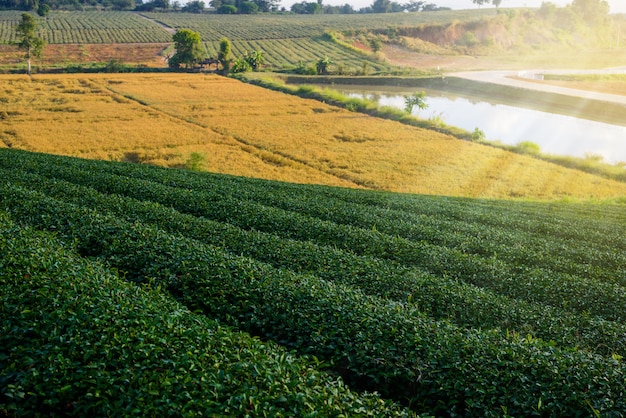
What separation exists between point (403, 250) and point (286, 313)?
6631mm

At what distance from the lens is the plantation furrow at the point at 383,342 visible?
9039 millimetres

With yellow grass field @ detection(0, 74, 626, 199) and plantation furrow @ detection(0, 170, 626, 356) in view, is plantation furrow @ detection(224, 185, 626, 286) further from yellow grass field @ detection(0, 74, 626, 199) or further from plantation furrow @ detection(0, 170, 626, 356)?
yellow grass field @ detection(0, 74, 626, 199)

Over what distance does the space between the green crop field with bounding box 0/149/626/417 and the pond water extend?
4672cm

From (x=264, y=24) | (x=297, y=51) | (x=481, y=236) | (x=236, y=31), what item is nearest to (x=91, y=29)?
(x=236, y=31)

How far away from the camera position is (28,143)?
4644cm

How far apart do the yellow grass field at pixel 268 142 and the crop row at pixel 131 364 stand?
31684 millimetres

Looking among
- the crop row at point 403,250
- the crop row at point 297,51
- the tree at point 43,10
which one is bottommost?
the crop row at point 403,250

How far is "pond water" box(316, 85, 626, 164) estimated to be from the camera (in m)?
61.5

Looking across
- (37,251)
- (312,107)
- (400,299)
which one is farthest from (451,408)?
(312,107)

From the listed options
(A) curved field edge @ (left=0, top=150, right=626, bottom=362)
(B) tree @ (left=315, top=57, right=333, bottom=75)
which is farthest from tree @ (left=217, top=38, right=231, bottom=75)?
(A) curved field edge @ (left=0, top=150, right=626, bottom=362)

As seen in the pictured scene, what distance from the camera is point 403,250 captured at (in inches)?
658

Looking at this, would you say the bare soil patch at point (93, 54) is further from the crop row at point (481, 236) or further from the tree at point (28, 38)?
the crop row at point (481, 236)

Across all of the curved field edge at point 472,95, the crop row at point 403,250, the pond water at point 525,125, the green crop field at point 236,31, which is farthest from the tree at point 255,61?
the crop row at point 403,250

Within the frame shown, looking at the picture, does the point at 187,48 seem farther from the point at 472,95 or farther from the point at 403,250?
the point at 403,250
